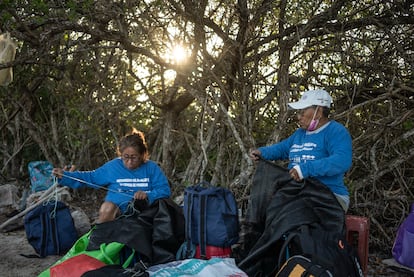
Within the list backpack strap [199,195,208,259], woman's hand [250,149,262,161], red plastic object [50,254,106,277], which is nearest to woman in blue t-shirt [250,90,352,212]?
woman's hand [250,149,262,161]

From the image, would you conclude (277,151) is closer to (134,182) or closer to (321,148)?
(321,148)

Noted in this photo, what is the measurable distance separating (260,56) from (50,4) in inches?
88.4

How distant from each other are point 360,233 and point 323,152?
63 centimetres

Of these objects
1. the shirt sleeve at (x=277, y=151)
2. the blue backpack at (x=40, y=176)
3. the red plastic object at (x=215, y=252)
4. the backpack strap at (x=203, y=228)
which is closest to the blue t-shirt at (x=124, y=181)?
the backpack strap at (x=203, y=228)

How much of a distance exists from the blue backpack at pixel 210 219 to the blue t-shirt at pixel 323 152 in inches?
21.2

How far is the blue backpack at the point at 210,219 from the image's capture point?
3.43 m

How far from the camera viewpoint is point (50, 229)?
4.39 metres

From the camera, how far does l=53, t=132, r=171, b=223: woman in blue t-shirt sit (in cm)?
389

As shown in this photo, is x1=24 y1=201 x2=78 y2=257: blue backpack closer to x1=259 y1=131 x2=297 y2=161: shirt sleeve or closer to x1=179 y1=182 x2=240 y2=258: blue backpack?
x1=179 y1=182 x2=240 y2=258: blue backpack

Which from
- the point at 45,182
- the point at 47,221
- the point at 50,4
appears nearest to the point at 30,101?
the point at 45,182

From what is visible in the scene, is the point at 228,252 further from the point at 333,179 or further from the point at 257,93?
the point at 257,93

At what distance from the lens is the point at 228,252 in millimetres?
3463

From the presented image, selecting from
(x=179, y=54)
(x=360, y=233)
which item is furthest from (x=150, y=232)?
(x=179, y=54)

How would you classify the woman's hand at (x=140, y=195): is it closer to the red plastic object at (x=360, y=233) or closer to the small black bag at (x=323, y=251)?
the small black bag at (x=323, y=251)
